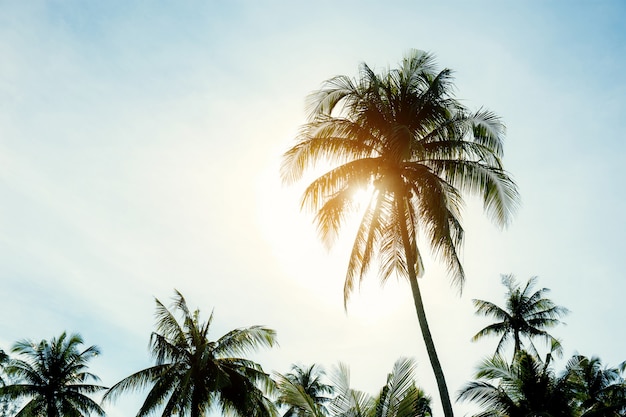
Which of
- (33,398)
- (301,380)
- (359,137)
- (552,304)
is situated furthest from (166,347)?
(552,304)

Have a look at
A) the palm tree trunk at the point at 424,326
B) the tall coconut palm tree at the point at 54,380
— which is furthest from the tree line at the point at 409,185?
the tall coconut palm tree at the point at 54,380

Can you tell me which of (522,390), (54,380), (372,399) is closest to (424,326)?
(372,399)

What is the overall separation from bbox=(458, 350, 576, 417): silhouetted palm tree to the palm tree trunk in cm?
784

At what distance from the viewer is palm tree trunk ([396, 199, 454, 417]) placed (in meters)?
11.8

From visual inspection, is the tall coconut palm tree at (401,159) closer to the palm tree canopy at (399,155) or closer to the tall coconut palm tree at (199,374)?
the palm tree canopy at (399,155)

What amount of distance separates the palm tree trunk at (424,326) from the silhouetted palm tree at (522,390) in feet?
25.7

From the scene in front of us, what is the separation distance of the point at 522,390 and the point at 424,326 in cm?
900

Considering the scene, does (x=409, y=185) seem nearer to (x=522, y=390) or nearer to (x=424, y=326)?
(x=424, y=326)

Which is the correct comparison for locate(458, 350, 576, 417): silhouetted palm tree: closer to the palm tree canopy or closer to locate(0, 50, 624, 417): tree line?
locate(0, 50, 624, 417): tree line

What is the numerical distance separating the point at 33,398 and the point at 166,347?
45.2 feet

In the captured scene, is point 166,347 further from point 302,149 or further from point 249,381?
point 302,149

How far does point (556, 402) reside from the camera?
19000 millimetres

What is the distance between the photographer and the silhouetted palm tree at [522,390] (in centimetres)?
1902

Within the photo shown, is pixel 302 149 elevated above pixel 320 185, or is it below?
above
